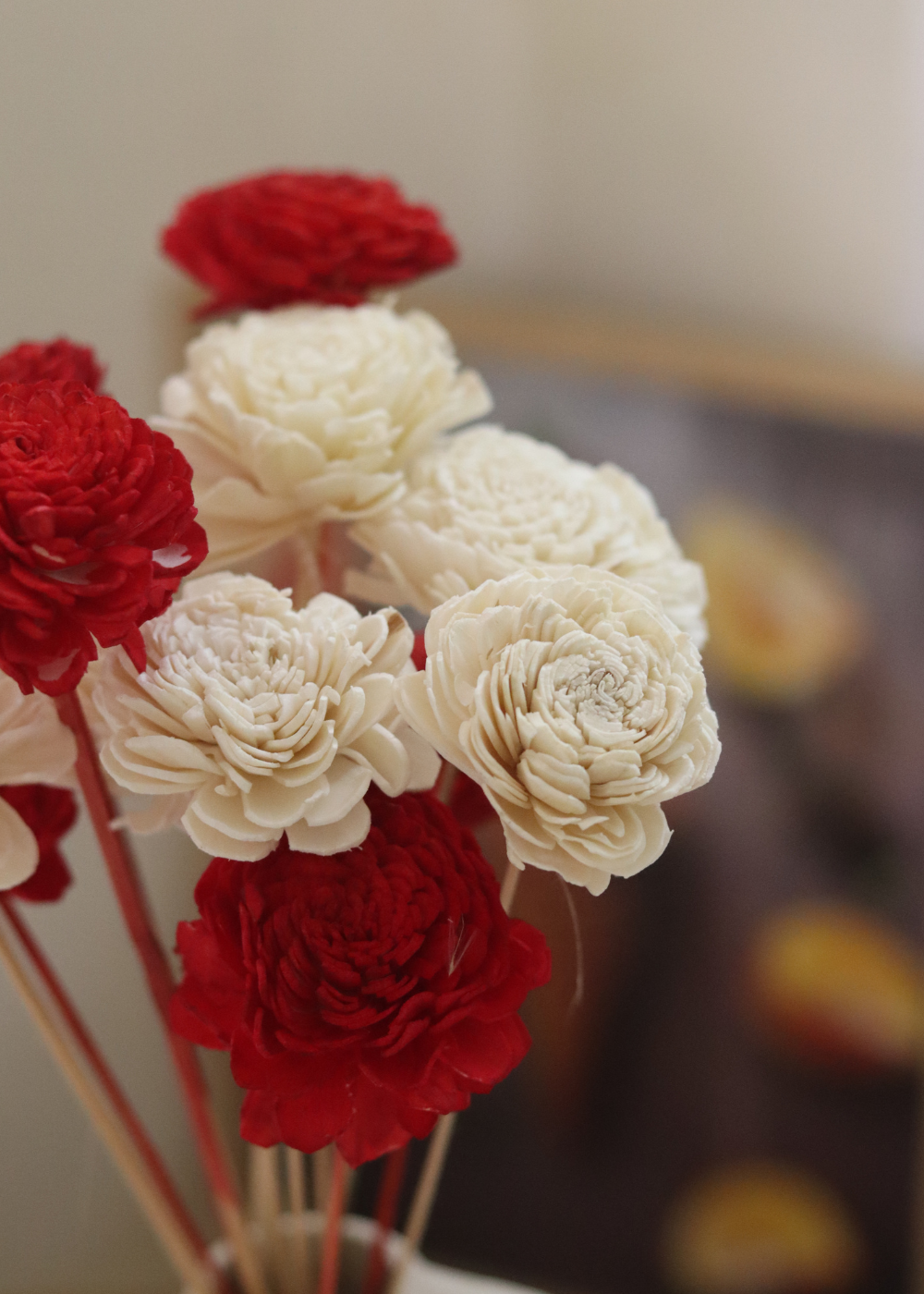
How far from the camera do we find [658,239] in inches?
34.8

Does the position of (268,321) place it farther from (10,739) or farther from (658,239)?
(658,239)

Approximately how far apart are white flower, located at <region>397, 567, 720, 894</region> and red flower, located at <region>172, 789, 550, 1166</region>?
3cm

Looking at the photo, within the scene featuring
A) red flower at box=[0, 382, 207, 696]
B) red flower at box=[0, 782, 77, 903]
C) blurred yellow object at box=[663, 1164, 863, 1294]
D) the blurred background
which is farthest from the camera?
blurred yellow object at box=[663, 1164, 863, 1294]

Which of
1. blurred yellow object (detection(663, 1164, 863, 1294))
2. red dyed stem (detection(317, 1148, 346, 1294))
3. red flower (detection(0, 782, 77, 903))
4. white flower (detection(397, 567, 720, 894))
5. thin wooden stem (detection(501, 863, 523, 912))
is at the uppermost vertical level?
white flower (detection(397, 567, 720, 894))

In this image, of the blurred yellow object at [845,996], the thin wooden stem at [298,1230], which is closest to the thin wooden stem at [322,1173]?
the thin wooden stem at [298,1230]

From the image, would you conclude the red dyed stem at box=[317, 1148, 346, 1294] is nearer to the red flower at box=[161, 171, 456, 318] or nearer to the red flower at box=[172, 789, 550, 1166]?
the red flower at box=[172, 789, 550, 1166]

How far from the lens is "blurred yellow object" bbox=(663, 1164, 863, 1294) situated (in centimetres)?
93

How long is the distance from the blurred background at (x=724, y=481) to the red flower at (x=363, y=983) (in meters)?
0.49

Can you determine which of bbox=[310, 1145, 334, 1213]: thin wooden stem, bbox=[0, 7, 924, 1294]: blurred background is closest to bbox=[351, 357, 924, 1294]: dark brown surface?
bbox=[0, 7, 924, 1294]: blurred background

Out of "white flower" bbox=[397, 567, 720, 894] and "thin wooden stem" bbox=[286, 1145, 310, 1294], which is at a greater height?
"white flower" bbox=[397, 567, 720, 894]

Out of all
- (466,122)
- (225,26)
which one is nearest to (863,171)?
(466,122)

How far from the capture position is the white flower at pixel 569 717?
258 millimetres

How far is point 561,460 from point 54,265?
1.24ft

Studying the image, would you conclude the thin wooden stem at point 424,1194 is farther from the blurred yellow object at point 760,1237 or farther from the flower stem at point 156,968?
the blurred yellow object at point 760,1237
